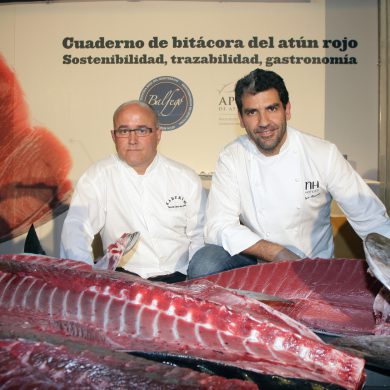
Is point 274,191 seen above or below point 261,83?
below

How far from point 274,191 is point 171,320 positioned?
1957 mm

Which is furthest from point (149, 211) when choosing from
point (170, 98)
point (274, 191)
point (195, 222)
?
point (170, 98)

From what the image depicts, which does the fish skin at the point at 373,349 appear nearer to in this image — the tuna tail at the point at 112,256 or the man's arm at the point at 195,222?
the tuna tail at the point at 112,256

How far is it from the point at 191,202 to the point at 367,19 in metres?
2.68

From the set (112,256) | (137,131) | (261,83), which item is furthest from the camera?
(137,131)

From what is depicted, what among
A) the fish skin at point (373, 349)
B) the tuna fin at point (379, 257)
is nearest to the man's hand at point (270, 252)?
the tuna fin at point (379, 257)

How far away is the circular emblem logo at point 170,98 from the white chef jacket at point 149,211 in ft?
4.38

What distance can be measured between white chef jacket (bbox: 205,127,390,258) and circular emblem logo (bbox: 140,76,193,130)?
1606 mm

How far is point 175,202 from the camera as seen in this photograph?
3.62 meters

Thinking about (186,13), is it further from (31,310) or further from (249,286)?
(31,310)

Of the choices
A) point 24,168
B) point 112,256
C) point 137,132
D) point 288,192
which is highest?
point 137,132

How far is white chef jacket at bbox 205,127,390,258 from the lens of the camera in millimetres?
3213

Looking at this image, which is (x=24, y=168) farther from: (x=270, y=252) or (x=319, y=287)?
(x=319, y=287)

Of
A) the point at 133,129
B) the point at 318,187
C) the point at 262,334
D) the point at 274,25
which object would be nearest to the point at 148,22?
the point at 274,25
